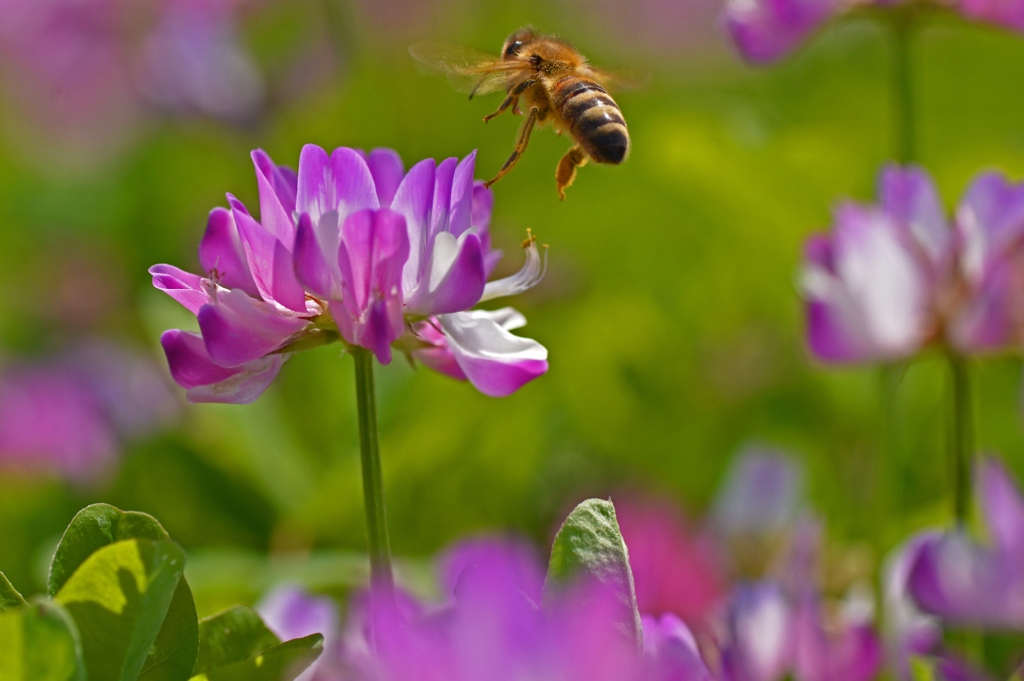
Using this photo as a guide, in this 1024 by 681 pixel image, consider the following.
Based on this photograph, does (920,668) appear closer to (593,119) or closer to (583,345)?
(593,119)

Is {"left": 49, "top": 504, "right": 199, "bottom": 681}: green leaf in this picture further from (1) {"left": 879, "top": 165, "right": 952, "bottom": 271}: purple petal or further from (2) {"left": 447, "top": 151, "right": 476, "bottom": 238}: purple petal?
(1) {"left": 879, "top": 165, "right": 952, "bottom": 271}: purple petal

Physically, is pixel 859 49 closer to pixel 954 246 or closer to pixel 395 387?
pixel 395 387

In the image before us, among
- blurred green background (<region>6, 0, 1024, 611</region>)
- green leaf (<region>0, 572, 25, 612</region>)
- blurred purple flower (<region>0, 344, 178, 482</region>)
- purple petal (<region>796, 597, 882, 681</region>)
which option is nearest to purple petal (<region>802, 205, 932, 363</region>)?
blurred green background (<region>6, 0, 1024, 611</region>)

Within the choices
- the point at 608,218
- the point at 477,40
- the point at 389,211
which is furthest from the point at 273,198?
the point at 477,40

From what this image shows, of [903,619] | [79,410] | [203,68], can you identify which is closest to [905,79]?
[903,619]

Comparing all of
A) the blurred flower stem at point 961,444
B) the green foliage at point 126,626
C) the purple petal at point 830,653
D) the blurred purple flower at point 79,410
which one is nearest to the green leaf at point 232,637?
the green foliage at point 126,626

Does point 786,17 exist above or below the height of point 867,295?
above

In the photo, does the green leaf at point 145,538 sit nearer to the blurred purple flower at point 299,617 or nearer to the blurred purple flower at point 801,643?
the blurred purple flower at point 299,617
